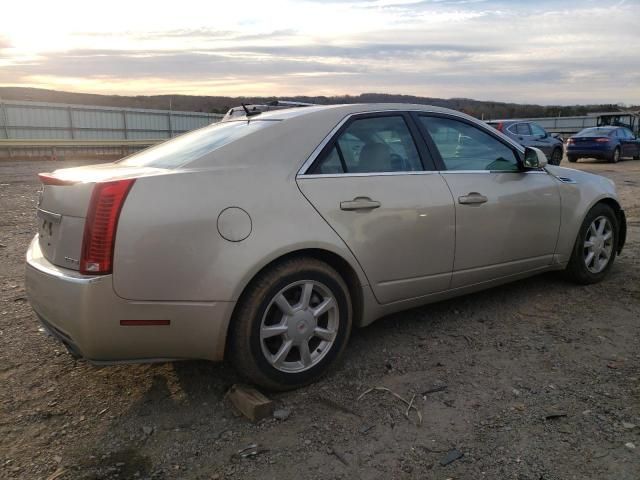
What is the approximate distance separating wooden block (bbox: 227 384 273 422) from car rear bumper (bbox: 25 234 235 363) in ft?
0.85

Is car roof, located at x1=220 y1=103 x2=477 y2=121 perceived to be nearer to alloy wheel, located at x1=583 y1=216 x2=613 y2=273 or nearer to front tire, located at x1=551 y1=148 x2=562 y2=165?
alloy wheel, located at x1=583 y1=216 x2=613 y2=273

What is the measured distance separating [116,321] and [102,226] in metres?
0.47

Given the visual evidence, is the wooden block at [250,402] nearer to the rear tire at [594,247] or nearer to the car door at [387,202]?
the car door at [387,202]

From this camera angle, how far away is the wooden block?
2.84 metres

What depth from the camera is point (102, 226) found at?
104 inches

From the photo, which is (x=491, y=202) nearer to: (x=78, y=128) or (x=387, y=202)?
(x=387, y=202)

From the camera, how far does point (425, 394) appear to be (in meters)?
3.09

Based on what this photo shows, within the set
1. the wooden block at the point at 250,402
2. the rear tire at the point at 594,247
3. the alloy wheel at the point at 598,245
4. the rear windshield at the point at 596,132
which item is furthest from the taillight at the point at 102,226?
the rear windshield at the point at 596,132

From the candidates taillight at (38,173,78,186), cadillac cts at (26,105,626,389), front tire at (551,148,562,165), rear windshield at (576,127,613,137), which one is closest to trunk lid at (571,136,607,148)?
rear windshield at (576,127,613,137)

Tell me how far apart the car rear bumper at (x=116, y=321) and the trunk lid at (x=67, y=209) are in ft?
0.29

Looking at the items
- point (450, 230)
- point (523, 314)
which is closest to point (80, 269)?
point (450, 230)

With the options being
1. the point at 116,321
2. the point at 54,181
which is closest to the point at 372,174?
the point at 116,321

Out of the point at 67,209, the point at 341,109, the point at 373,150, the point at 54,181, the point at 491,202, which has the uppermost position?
the point at 341,109

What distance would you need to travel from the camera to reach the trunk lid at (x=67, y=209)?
273 centimetres
